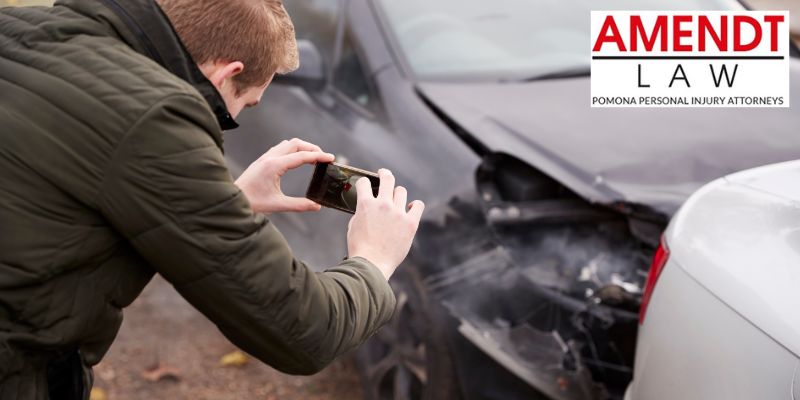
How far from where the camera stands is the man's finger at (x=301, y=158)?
1793 millimetres

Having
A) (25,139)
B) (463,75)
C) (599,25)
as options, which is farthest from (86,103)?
(599,25)

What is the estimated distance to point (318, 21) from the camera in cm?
347

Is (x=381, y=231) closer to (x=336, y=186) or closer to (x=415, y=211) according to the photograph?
(x=415, y=211)

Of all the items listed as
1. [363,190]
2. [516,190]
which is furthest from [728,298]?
[516,190]

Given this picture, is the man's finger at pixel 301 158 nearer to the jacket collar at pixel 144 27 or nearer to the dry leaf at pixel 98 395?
the jacket collar at pixel 144 27

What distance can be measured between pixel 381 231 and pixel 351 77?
1.69 m

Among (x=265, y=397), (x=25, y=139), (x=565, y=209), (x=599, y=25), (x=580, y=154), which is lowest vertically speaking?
(x=265, y=397)

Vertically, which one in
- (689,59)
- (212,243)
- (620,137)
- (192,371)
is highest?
(212,243)

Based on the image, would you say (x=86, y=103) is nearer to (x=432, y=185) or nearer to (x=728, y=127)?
(x=432, y=185)

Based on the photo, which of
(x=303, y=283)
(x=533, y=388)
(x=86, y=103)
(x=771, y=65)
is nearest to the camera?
(x=86, y=103)

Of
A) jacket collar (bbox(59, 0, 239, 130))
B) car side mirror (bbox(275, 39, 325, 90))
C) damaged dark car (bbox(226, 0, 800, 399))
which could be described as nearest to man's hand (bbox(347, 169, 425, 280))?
jacket collar (bbox(59, 0, 239, 130))

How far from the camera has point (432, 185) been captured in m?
2.71

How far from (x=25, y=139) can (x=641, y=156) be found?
1740 millimetres

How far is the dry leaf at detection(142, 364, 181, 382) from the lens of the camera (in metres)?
3.40
